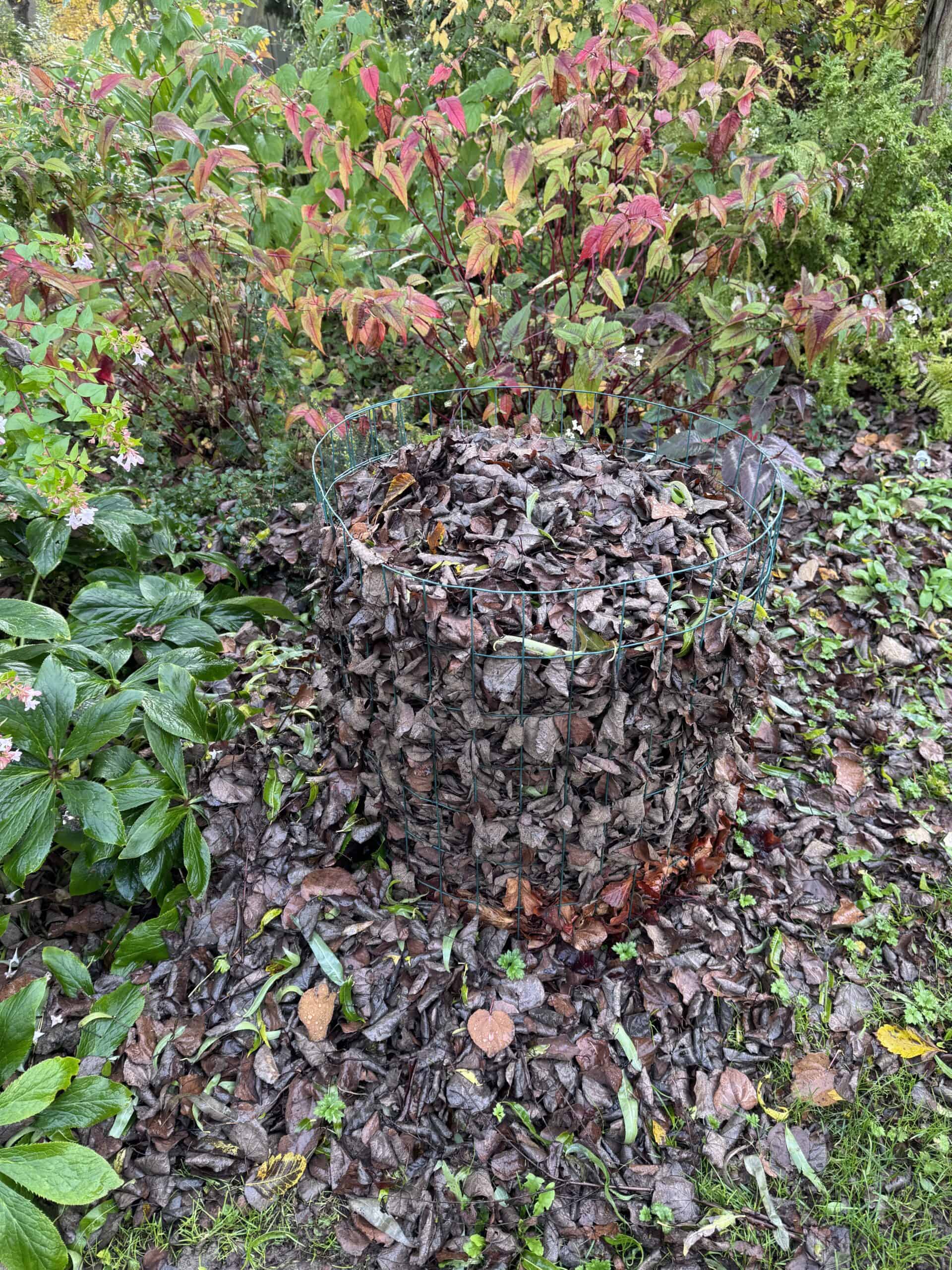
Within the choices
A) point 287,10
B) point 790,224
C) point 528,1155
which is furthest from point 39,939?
point 287,10

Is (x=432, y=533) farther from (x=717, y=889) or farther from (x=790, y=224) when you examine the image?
(x=790, y=224)

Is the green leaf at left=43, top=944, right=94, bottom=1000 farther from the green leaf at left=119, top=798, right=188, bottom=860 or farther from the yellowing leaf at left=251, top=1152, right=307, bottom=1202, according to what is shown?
the yellowing leaf at left=251, top=1152, right=307, bottom=1202

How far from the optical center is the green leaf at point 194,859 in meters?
1.78

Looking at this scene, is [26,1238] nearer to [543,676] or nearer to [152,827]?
[152,827]

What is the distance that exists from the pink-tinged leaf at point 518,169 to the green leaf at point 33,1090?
7.27ft

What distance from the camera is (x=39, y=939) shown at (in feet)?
6.26

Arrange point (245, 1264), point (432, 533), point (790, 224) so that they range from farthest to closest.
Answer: point (790, 224) → point (432, 533) → point (245, 1264)

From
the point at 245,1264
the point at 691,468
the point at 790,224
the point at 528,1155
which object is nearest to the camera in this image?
the point at 245,1264

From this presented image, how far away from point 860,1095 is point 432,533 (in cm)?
153

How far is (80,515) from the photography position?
6.47 ft

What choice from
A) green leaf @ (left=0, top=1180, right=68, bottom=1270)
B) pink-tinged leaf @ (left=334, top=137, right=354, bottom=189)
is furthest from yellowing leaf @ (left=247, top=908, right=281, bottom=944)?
pink-tinged leaf @ (left=334, top=137, right=354, bottom=189)

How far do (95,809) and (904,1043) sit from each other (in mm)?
1834

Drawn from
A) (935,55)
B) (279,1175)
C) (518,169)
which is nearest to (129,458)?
(518,169)

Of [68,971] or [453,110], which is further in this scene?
[453,110]
